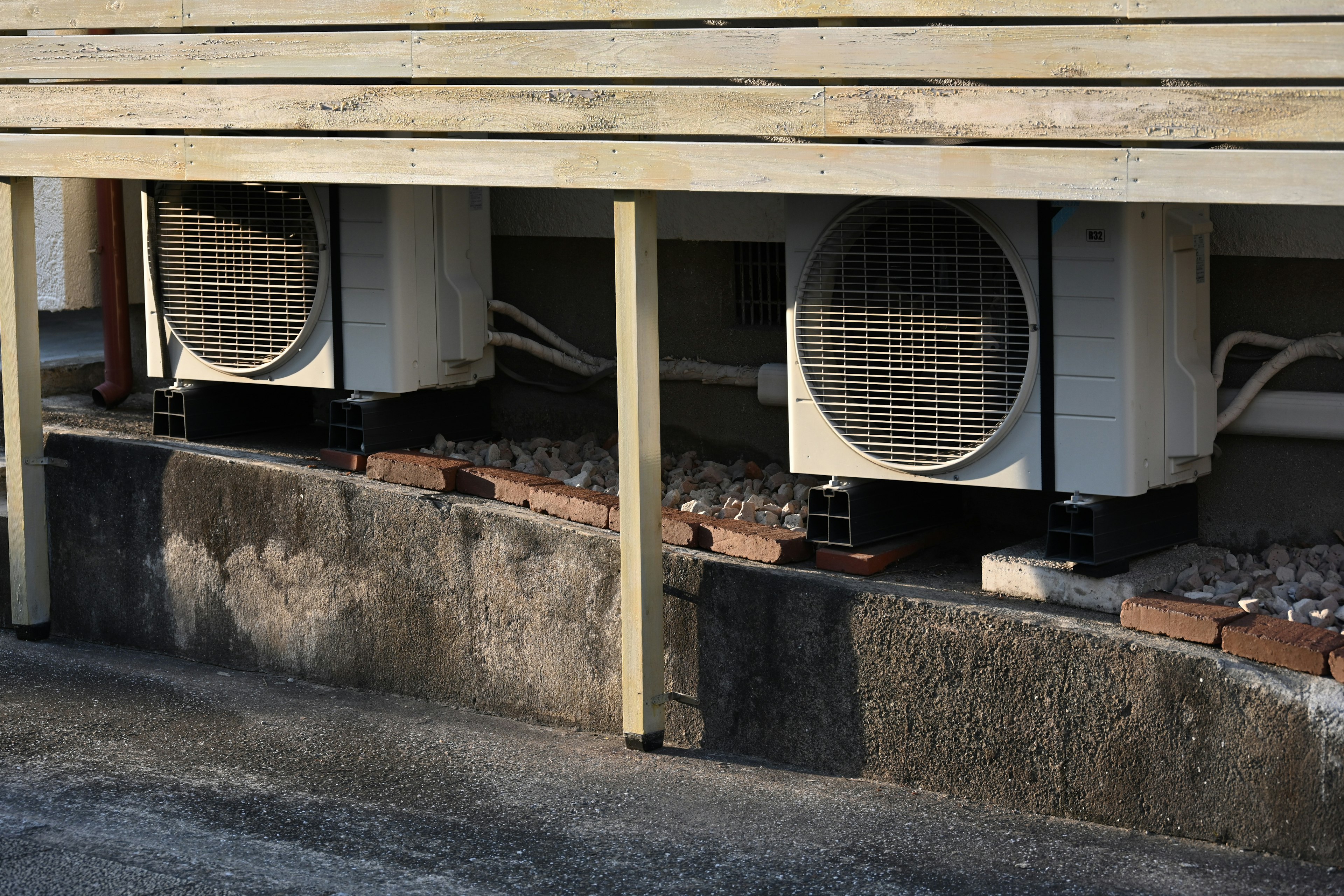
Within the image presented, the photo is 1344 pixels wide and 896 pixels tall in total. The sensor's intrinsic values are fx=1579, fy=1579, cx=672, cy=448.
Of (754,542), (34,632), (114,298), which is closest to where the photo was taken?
(754,542)

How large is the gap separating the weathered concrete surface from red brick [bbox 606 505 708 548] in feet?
0.23

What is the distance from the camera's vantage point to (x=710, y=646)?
4734mm

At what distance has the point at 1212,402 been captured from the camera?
14.8ft

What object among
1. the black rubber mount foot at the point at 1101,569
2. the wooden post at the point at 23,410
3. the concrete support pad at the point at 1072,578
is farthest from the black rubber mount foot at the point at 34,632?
the black rubber mount foot at the point at 1101,569

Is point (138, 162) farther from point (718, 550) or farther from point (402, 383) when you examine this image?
point (718, 550)

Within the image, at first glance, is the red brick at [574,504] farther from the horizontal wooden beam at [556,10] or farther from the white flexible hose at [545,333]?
the horizontal wooden beam at [556,10]

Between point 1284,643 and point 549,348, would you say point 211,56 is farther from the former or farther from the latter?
point 1284,643

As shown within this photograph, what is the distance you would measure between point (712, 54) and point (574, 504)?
5.08 ft

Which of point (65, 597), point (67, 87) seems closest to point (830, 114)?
point (67, 87)

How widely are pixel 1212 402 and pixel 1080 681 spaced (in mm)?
997

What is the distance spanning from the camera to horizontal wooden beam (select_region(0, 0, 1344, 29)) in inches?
144

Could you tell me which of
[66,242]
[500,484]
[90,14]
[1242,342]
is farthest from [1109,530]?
[66,242]

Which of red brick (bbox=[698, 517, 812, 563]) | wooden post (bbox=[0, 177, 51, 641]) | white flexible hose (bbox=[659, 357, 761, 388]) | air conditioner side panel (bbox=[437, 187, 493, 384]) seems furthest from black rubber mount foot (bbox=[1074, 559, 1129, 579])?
wooden post (bbox=[0, 177, 51, 641])

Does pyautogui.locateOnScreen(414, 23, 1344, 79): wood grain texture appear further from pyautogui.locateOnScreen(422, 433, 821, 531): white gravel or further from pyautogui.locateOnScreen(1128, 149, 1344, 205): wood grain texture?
pyautogui.locateOnScreen(422, 433, 821, 531): white gravel
